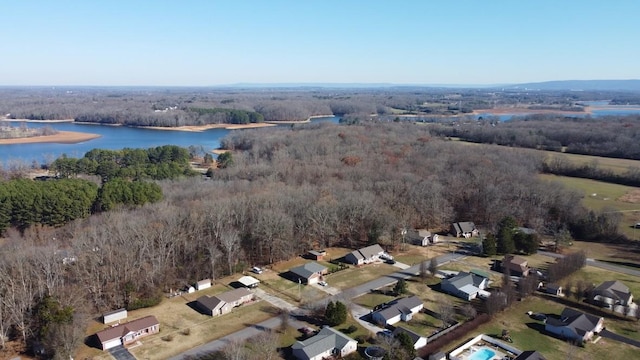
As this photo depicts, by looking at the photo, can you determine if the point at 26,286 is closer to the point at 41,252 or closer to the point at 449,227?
the point at 41,252

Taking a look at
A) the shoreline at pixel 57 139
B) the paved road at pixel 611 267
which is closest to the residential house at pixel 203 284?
the paved road at pixel 611 267

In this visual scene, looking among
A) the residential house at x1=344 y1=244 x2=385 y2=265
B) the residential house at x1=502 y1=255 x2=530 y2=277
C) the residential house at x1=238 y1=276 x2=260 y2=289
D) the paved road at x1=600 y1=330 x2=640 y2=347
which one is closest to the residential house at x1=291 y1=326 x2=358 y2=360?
the residential house at x1=238 y1=276 x2=260 y2=289

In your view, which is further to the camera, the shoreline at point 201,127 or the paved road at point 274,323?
the shoreline at point 201,127

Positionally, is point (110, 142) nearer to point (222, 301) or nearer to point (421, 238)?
point (421, 238)

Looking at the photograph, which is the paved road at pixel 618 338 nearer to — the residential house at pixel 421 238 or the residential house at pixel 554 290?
the residential house at pixel 554 290

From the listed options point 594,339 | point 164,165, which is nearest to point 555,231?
point 594,339
